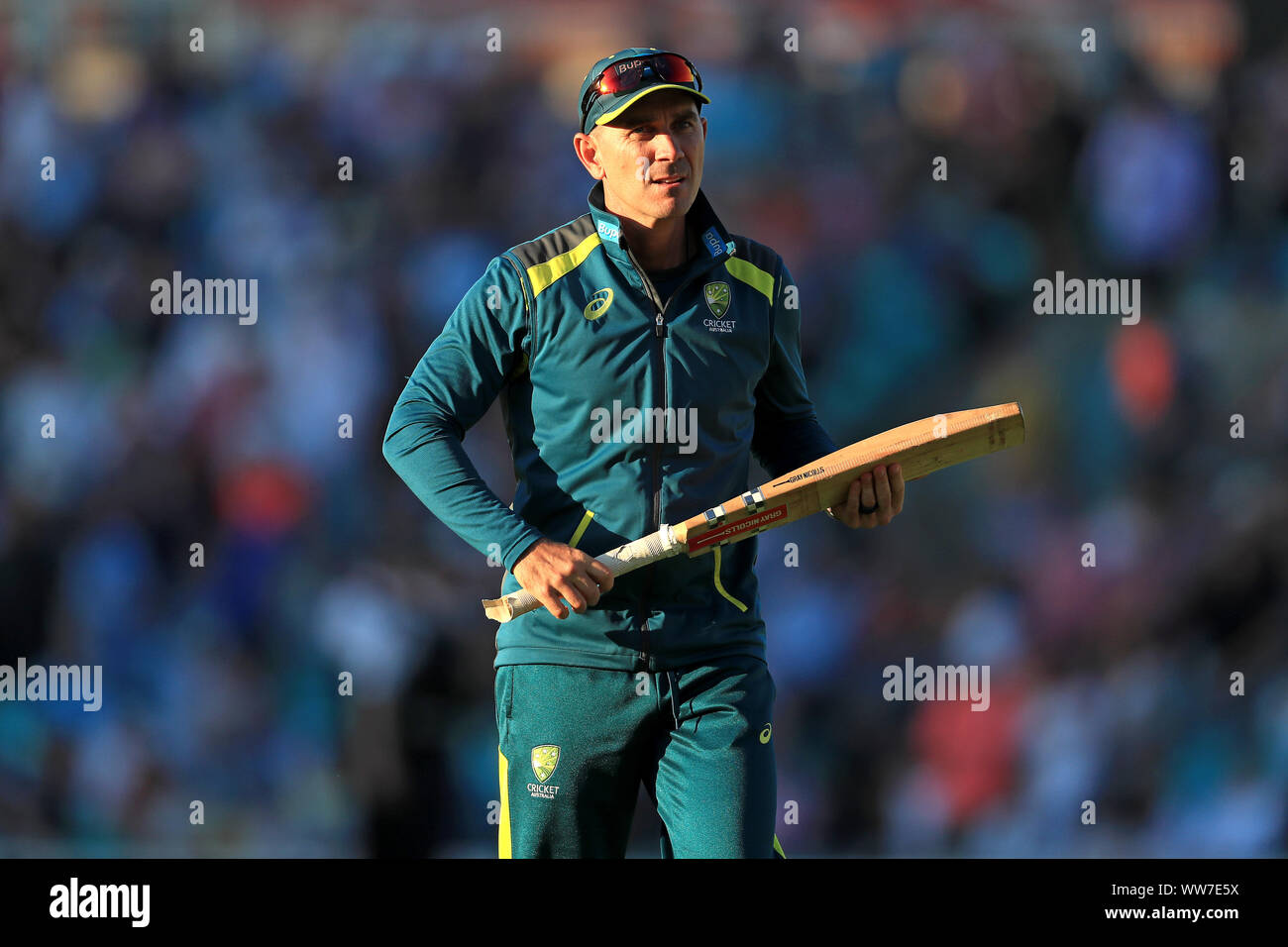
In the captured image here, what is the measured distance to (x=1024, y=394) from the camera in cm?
483

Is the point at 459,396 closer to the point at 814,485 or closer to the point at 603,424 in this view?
the point at 603,424

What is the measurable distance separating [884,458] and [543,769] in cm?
80

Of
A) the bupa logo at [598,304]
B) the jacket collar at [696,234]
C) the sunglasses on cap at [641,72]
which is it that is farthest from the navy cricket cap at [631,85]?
the bupa logo at [598,304]

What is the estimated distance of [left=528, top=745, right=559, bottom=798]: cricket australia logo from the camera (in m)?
2.50

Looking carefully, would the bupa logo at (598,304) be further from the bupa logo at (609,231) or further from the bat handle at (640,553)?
the bat handle at (640,553)

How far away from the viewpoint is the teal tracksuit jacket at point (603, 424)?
→ 8.30ft

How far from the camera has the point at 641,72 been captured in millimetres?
2568

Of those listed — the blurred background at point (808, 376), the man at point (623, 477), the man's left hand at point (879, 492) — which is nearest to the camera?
the man at point (623, 477)

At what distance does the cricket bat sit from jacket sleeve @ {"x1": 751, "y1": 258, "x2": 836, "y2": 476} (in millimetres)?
147

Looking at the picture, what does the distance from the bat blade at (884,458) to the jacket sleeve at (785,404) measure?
0.47 ft

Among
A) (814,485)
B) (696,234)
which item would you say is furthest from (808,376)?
(814,485)

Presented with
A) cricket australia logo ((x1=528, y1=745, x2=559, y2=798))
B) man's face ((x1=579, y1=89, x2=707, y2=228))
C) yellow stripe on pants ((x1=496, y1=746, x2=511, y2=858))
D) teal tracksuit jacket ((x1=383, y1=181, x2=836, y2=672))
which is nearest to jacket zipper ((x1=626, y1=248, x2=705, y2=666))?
teal tracksuit jacket ((x1=383, y1=181, x2=836, y2=672))

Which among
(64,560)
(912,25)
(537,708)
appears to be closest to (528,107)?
(912,25)
